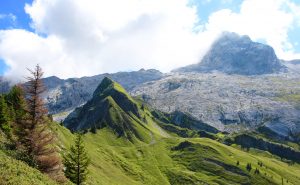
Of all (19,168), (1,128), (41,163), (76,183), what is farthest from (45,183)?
(1,128)

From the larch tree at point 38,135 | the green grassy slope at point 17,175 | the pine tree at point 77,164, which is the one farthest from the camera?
the pine tree at point 77,164

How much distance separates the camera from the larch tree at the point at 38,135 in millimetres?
58031

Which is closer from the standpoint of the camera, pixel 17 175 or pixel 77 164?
pixel 17 175

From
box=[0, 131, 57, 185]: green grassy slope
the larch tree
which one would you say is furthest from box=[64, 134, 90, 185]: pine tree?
box=[0, 131, 57, 185]: green grassy slope

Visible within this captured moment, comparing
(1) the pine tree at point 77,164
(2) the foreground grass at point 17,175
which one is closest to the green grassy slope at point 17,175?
(2) the foreground grass at point 17,175

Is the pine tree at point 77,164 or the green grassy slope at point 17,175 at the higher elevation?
the green grassy slope at point 17,175

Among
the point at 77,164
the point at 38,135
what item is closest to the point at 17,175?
the point at 38,135

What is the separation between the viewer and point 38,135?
5922 centimetres

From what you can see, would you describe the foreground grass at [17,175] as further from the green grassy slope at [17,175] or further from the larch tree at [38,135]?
the larch tree at [38,135]

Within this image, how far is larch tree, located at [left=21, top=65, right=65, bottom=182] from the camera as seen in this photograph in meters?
58.0

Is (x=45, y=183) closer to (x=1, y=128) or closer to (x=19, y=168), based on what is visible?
(x=19, y=168)

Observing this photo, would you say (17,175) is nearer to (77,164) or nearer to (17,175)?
(17,175)

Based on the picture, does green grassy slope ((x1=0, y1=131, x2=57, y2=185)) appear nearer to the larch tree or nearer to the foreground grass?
the foreground grass

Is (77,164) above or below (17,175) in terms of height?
below
